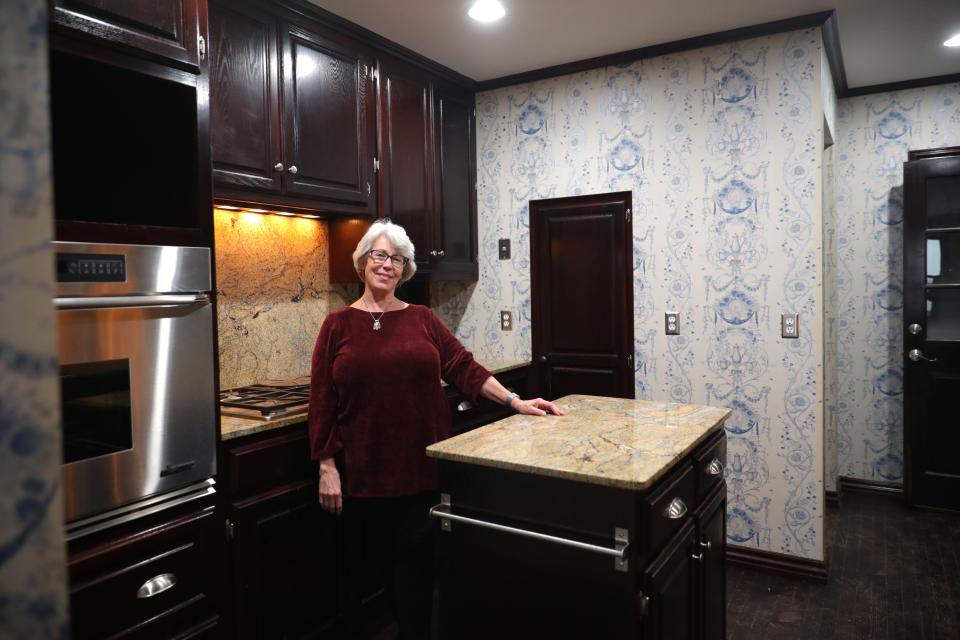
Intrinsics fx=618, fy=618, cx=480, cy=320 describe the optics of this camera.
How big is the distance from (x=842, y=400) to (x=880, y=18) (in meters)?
2.39

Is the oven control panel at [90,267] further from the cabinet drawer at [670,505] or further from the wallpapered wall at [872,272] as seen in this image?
the wallpapered wall at [872,272]

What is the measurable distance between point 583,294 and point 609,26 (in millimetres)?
1417

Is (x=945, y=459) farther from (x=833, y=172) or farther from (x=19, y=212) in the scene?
(x=19, y=212)

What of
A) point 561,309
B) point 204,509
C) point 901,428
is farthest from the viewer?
point 901,428

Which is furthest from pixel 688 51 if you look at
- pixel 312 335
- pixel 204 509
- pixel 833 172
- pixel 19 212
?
pixel 19 212

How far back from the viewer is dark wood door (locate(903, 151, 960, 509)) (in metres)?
3.69

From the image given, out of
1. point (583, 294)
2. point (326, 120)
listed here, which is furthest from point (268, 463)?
point (583, 294)

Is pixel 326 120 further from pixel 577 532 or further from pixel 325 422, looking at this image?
pixel 577 532

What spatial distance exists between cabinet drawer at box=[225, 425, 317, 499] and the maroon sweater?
0.15 metres

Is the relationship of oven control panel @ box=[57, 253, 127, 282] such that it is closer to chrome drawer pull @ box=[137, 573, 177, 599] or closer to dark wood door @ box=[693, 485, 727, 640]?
chrome drawer pull @ box=[137, 573, 177, 599]

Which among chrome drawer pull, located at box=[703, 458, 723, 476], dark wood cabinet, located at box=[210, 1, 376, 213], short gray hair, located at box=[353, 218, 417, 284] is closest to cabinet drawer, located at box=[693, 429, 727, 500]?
chrome drawer pull, located at box=[703, 458, 723, 476]

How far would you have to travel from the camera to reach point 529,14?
9.44 feet

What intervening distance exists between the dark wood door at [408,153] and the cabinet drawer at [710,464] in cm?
190

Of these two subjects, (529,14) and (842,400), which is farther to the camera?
(842,400)
